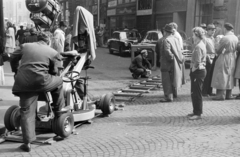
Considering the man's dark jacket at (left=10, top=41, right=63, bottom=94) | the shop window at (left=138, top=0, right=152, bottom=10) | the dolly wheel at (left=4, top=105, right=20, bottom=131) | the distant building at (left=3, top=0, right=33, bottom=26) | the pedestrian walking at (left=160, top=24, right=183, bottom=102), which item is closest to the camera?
the man's dark jacket at (left=10, top=41, right=63, bottom=94)

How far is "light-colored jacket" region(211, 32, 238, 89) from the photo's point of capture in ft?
27.0

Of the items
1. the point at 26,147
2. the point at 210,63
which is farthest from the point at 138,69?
the point at 26,147

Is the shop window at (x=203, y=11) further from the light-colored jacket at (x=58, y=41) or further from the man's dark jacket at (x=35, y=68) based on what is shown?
the man's dark jacket at (x=35, y=68)

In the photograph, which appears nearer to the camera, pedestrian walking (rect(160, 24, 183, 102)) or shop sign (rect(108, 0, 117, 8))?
pedestrian walking (rect(160, 24, 183, 102))

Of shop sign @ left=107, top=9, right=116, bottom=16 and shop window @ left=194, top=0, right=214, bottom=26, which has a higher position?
shop sign @ left=107, top=9, right=116, bottom=16

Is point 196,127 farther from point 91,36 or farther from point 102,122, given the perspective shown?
point 91,36

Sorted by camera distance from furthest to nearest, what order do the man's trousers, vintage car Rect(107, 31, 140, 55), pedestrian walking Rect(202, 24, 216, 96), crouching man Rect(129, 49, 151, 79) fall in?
1. vintage car Rect(107, 31, 140, 55)
2. crouching man Rect(129, 49, 151, 79)
3. pedestrian walking Rect(202, 24, 216, 96)
4. the man's trousers

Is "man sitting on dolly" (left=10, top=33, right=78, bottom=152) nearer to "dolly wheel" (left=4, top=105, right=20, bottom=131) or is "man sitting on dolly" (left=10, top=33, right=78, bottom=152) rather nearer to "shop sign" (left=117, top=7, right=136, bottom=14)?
"dolly wheel" (left=4, top=105, right=20, bottom=131)

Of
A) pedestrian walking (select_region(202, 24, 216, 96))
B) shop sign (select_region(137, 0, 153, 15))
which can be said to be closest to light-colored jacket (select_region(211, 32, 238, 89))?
pedestrian walking (select_region(202, 24, 216, 96))

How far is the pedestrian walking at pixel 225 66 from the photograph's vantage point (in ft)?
27.0

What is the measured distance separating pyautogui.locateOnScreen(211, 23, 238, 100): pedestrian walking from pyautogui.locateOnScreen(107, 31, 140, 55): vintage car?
1187cm

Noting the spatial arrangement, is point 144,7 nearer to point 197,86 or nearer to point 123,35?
point 123,35

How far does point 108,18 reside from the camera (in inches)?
1547

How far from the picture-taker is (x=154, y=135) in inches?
218
